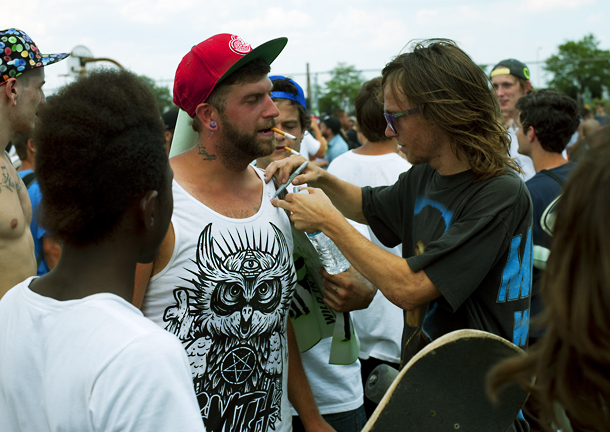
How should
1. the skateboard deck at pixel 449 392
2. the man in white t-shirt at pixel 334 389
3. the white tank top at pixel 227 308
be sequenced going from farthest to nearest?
1. the man in white t-shirt at pixel 334 389
2. the white tank top at pixel 227 308
3. the skateboard deck at pixel 449 392

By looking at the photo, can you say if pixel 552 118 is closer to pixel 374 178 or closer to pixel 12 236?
pixel 374 178

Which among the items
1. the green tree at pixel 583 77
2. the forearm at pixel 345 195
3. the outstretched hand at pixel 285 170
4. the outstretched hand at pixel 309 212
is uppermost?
the outstretched hand at pixel 285 170

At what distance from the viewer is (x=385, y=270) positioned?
2104mm

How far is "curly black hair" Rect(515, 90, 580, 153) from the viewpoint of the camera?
4.08 metres

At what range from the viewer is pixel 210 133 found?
217cm

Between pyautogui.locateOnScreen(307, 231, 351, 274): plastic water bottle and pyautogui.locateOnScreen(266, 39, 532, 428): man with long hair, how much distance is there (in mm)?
156

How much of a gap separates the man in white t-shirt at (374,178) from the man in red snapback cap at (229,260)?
1.20 meters

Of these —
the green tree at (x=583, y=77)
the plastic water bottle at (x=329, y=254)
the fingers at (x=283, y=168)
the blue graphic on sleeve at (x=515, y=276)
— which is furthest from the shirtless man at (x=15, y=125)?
the green tree at (x=583, y=77)

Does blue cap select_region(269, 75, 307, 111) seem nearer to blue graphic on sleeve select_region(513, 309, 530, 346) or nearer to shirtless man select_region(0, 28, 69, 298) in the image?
shirtless man select_region(0, 28, 69, 298)

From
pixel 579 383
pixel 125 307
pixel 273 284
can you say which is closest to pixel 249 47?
pixel 273 284

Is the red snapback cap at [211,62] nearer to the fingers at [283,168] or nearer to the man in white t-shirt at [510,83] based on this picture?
the fingers at [283,168]

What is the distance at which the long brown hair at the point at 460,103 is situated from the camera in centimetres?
216

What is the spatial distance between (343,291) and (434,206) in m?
0.54

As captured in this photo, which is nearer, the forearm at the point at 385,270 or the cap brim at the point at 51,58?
the forearm at the point at 385,270
